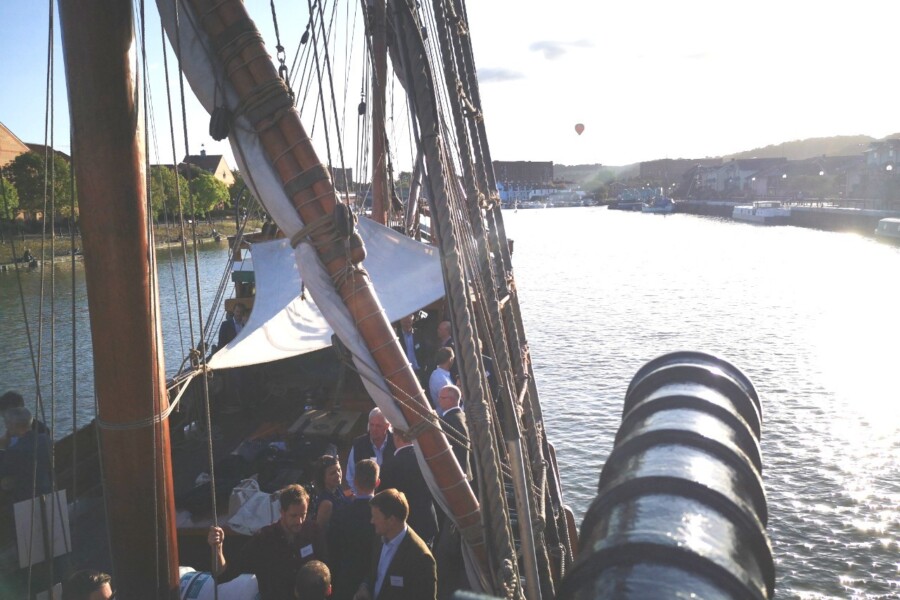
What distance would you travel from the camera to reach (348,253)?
12.5ft

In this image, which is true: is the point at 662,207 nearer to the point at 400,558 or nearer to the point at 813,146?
the point at 813,146

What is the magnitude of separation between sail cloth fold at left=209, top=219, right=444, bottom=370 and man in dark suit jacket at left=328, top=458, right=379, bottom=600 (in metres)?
3.01

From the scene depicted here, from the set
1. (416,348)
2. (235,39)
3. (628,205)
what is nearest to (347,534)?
(235,39)

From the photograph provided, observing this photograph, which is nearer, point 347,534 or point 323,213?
point 323,213

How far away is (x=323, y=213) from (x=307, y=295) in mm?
5498

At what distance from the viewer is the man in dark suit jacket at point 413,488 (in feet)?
17.0

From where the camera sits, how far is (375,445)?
590 centimetres

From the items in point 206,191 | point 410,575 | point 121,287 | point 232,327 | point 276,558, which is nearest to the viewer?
point 121,287

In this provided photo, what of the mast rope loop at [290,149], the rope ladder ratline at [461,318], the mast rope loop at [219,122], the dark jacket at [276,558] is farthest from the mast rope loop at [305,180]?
the dark jacket at [276,558]

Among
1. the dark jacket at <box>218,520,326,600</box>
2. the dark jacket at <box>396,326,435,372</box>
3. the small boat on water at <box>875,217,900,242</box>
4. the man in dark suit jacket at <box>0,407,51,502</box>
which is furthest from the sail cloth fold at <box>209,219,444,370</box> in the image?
the small boat on water at <box>875,217,900,242</box>

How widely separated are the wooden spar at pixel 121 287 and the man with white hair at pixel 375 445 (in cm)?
240

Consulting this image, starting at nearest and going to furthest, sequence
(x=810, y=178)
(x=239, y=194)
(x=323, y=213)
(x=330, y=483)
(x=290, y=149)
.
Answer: (x=290, y=149) → (x=323, y=213) → (x=330, y=483) → (x=239, y=194) → (x=810, y=178)

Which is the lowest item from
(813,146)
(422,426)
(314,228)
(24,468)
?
(24,468)

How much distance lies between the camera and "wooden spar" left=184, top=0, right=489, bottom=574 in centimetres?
350
